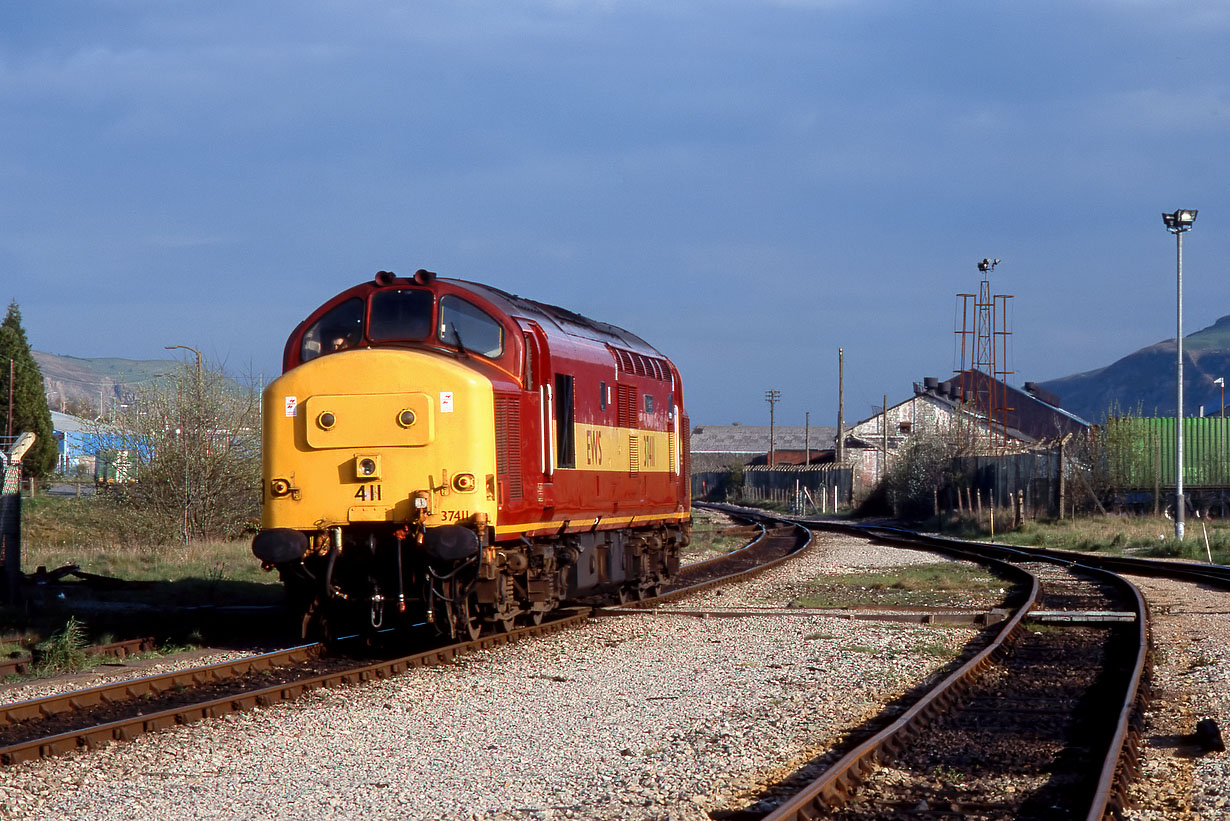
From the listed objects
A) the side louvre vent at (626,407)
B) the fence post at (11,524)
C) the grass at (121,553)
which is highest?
the side louvre vent at (626,407)

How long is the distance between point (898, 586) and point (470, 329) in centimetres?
1108

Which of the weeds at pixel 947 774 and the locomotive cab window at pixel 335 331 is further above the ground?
the locomotive cab window at pixel 335 331

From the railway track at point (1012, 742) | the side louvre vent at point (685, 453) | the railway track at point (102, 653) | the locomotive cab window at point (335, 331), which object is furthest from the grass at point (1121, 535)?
the railway track at point (102, 653)

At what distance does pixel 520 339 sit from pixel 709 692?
13.8ft

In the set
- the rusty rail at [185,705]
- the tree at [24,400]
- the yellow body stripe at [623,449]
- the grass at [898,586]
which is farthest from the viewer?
the tree at [24,400]

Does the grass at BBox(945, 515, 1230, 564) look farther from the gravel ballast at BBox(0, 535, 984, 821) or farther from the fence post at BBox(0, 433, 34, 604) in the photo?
the fence post at BBox(0, 433, 34, 604)

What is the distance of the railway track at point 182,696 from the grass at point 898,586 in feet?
20.3

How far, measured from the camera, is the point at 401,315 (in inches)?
533

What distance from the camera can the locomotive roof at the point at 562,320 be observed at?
14.0 metres

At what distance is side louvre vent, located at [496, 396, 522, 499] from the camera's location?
12758mm

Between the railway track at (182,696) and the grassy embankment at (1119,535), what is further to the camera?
the grassy embankment at (1119,535)

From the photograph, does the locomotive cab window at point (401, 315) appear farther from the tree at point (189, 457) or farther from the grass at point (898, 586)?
the tree at point (189, 457)

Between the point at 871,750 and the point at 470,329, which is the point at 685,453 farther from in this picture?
the point at 871,750

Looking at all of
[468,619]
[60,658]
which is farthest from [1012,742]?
[60,658]
